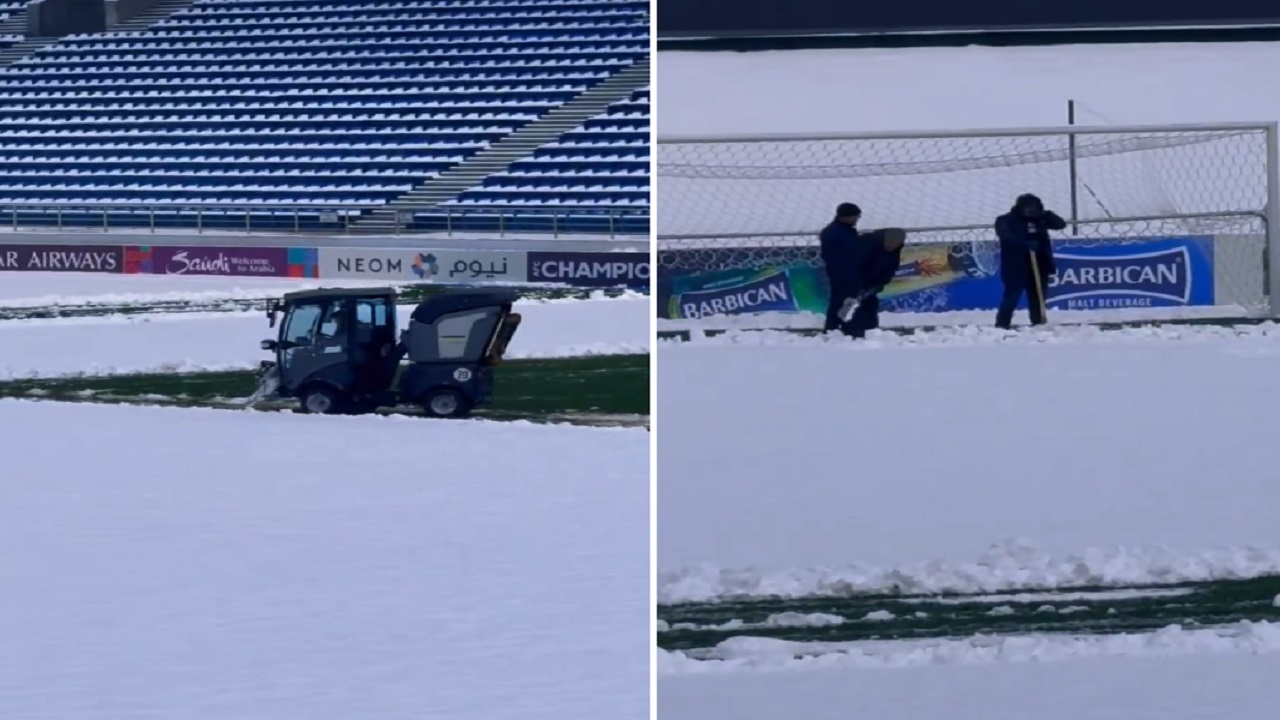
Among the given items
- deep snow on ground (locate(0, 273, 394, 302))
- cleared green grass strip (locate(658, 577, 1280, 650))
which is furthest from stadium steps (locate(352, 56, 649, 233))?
cleared green grass strip (locate(658, 577, 1280, 650))

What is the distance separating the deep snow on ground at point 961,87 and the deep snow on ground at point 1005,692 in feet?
35.2

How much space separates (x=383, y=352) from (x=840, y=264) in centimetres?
237

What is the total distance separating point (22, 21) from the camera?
724 inches

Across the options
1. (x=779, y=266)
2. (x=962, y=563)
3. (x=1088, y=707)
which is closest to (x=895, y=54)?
(x=779, y=266)

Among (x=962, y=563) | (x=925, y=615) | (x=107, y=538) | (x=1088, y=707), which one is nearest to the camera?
(x=1088, y=707)

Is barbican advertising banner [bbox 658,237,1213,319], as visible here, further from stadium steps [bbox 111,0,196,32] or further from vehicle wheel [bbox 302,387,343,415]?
stadium steps [bbox 111,0,196,32]

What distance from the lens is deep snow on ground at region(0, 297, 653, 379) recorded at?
859cm

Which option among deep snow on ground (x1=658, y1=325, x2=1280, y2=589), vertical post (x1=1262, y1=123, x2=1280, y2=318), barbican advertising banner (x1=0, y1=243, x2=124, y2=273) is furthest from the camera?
barbican advertising banner (x1=0, y1=243, x2=124, y2=273)

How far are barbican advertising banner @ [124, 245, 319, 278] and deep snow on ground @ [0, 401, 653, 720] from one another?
6.66 meters

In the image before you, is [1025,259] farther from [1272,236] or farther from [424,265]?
[424,265]

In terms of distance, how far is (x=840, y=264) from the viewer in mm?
8344

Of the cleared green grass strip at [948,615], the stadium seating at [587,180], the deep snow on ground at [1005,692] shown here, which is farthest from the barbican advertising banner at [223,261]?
the deep snow on ground at [1005,692]

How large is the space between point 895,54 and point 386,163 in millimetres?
4619

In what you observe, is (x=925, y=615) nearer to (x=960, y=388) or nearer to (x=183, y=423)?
(x=960, y=388)
